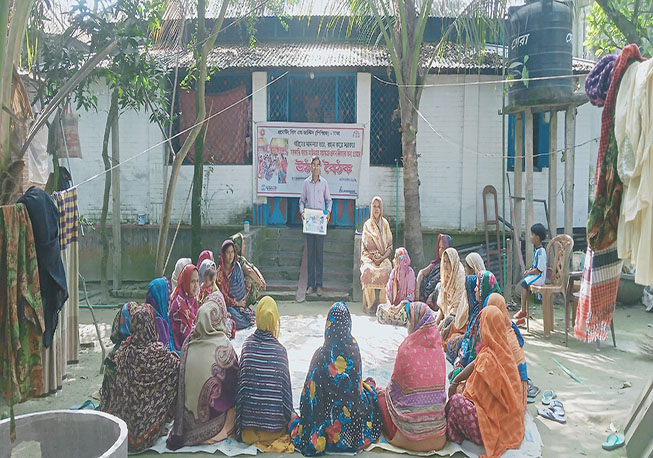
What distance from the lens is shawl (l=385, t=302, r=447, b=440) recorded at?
438 cm

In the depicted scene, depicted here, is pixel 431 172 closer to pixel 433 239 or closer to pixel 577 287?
pixel 433 239

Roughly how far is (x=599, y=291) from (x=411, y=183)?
19.2 ft

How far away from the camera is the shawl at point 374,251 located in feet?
27.9

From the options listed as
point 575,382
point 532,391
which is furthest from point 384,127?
point 532,391

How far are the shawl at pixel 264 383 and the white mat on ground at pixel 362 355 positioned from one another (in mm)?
227

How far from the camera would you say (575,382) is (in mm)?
5875

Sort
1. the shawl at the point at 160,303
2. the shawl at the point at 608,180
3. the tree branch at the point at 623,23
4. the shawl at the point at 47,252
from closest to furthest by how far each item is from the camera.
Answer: the shawl at the point at 608,180 → the shawl at the point at 47,252 → the shawl at the point at 160,303 → the tree branch at the point at 623,23

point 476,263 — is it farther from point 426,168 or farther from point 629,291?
point 426,168

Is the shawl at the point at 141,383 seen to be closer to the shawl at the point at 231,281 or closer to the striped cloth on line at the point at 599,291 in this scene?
the striped cloth on line at the point at 599,291

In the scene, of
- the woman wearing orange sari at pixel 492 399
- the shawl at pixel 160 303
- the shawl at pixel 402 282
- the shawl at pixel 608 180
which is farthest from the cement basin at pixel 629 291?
the shawl at pixel 160 303

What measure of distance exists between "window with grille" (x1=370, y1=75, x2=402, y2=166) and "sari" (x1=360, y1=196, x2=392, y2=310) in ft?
8.85

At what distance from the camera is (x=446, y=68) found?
1076cm

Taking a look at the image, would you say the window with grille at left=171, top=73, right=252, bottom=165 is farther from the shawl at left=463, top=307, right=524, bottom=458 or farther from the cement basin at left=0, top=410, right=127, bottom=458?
the cement basin at left=0, top=410, right=127, bottom=458

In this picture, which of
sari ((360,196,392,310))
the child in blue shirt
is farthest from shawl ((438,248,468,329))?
sari ((360,196,392,310))
